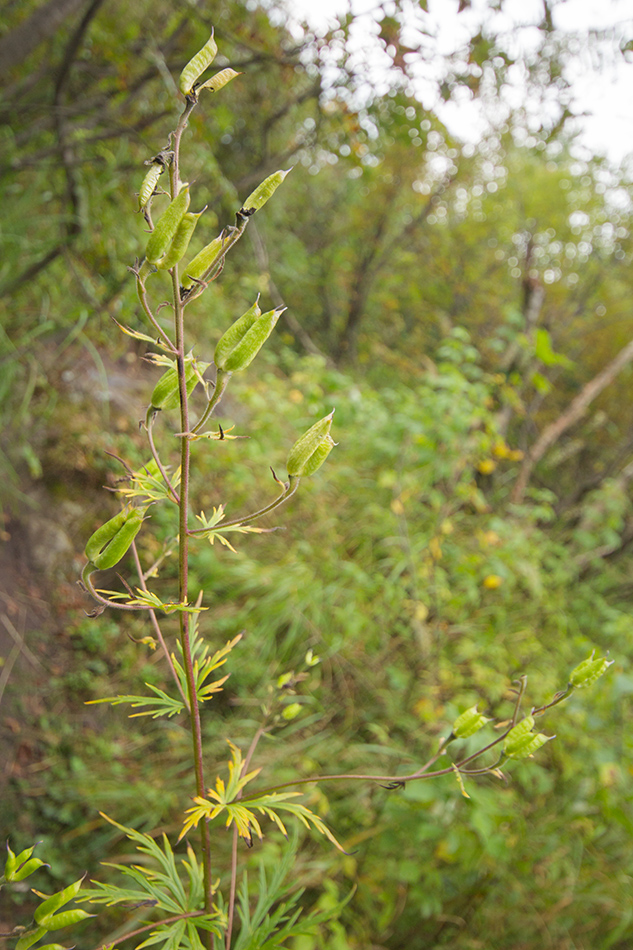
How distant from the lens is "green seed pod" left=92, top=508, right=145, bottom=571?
21.5 inches

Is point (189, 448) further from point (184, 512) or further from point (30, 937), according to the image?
point (30, 937)

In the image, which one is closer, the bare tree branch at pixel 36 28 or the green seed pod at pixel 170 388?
the green seed pod at pixel 170 388

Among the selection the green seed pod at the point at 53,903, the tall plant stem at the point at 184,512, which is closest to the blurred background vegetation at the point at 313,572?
the tall plant stem at the point at 184,512

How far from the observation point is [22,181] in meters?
2.96

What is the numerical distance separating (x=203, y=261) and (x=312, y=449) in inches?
8.2

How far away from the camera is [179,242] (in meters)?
A: 0.50

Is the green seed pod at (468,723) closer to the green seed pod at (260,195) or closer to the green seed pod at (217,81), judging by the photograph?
the green seed pod at (260,195)

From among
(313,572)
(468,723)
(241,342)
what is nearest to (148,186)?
(241,342)

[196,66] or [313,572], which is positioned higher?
[196,66]

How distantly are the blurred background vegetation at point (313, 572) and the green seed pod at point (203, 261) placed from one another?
2.43ft

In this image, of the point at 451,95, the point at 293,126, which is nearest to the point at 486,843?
the point at 451,95

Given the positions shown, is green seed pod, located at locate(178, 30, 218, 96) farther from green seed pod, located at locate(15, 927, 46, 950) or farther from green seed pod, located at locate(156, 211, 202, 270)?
green seed pod, located at locate(15, 927, 46, 950)

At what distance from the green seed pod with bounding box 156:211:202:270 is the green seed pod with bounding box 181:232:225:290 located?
2 cm

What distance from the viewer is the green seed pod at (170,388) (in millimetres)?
586
